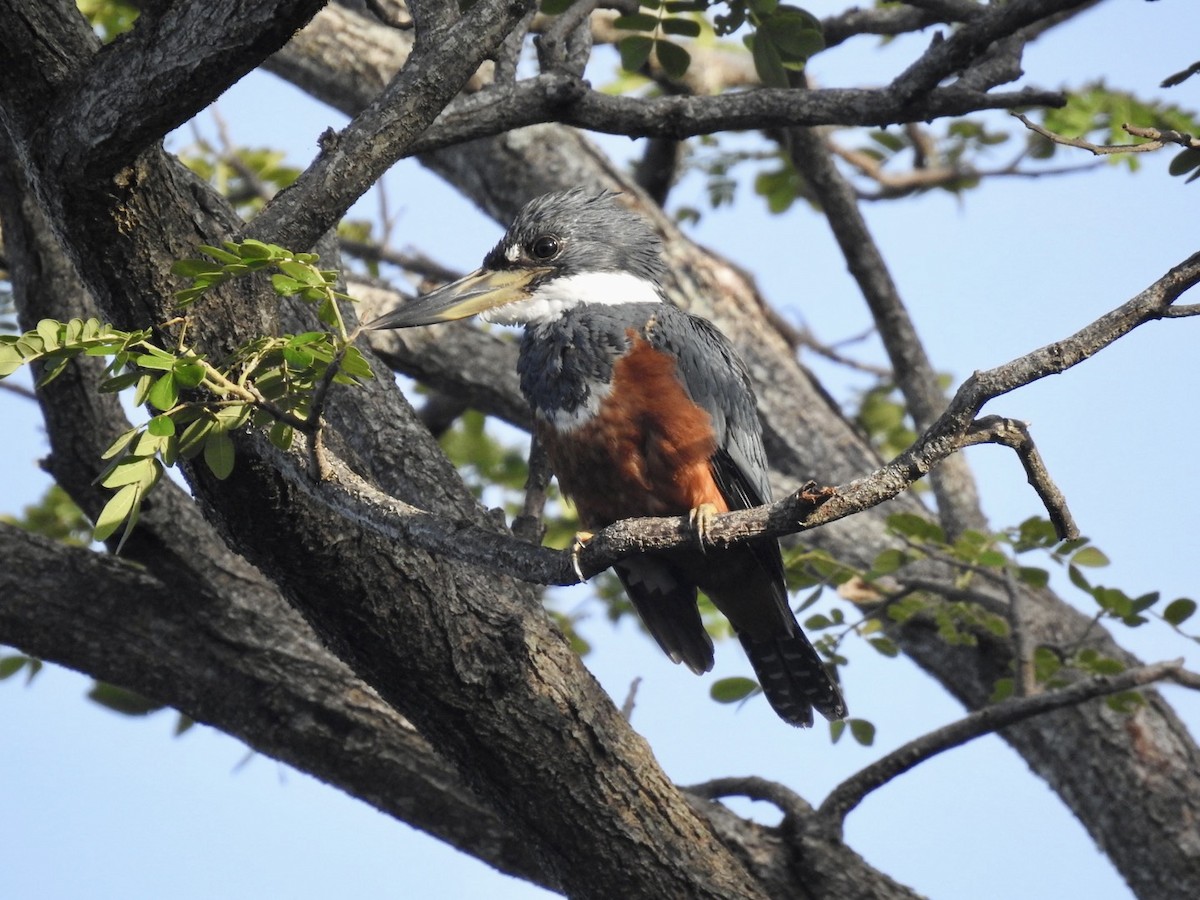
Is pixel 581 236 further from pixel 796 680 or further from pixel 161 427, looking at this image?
pixel 161 427

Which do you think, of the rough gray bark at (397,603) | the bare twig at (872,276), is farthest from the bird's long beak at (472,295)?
the bare twig at (872,276)

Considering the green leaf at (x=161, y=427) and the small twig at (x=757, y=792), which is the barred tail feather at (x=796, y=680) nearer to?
the small twig at (x=757, y=792)

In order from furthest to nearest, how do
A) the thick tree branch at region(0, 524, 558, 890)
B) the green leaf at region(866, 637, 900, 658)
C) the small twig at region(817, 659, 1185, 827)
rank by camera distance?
the green leaf at region(866, 637, 900, 658) < the thick tree branch at region(0, 524, 558, 890) < the small twig at region(817, 659, 1185, 827)

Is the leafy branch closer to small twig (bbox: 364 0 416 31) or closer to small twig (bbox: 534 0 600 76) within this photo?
small twig (bbox: 534 0 600 76)

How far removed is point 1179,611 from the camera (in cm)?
470

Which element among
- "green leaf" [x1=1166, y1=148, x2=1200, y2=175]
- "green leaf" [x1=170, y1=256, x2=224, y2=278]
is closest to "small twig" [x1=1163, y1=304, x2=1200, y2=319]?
"green leaf" [x1=1166, y1=148, x2=1200, y2=175]

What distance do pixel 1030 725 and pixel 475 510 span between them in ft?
9.09

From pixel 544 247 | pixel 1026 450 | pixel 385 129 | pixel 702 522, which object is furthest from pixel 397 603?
pixel 544 247

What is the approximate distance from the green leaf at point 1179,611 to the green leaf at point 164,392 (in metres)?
3.61

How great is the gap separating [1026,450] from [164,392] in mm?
1821

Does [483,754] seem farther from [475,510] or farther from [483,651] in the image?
[475,510]

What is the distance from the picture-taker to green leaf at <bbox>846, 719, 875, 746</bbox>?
16.0 feet

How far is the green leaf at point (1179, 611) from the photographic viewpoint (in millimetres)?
4668

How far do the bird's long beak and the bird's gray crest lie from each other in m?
0.07
